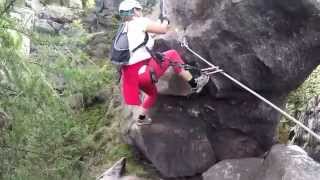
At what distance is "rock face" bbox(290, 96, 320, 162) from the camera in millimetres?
6102

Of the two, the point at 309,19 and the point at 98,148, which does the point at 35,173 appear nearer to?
the point at 98,148

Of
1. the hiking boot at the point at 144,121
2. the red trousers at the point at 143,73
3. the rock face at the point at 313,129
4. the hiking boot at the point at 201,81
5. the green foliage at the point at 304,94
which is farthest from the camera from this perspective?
the green foliage at the point at 304,94

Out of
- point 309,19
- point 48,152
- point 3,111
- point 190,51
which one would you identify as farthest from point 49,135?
point 309,19

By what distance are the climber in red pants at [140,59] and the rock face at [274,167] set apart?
1.25 metres

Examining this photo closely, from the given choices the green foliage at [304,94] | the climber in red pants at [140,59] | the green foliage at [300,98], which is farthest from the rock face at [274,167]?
the green foliage at [304,94]

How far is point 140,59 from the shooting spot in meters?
5.94

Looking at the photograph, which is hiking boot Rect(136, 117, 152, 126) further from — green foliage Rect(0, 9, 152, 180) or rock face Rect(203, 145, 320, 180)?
rock face Rect(203, 145, 320, 180)

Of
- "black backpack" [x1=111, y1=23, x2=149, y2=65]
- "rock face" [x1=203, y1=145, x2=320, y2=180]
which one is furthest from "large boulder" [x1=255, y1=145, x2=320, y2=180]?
"black backpack" [x1=111, y1=23, x2=149, y2=65]

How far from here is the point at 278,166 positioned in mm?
5219

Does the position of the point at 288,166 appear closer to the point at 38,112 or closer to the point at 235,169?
the point at 235,169

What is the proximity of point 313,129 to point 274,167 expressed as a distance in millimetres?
1154

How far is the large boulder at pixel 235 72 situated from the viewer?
5.51m

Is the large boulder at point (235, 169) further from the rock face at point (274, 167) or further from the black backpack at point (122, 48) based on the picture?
the black backpack at point (122, 48)

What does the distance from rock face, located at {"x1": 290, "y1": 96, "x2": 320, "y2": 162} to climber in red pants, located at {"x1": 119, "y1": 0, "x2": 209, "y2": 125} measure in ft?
5.54
